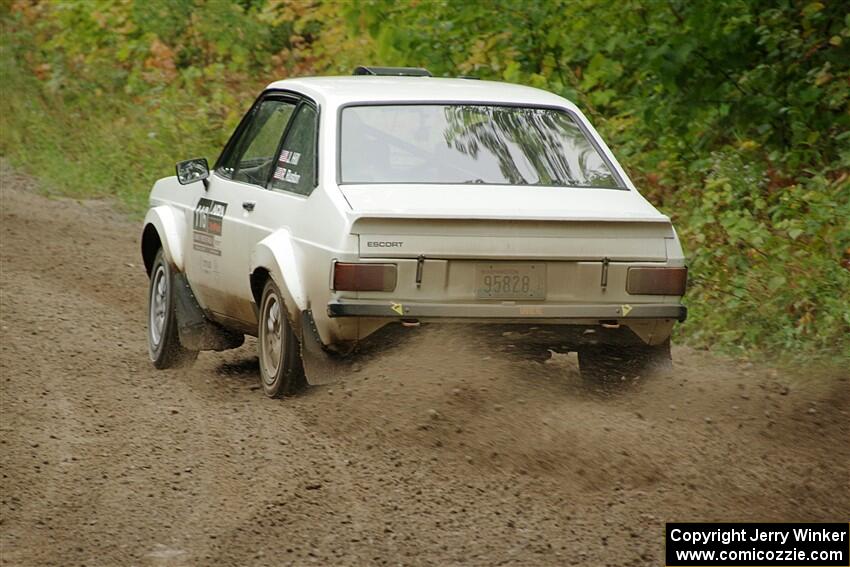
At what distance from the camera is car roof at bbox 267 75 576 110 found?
732 cm

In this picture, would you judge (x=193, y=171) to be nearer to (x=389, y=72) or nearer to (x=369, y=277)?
(x=389, y=72)

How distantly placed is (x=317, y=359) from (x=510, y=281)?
97 centimetres

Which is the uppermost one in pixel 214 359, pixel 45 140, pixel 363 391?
pixel 363 391

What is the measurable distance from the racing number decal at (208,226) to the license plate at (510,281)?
1999 millimetres

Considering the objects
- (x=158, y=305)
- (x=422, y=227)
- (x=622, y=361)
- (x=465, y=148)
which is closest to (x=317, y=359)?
(x=422, y=227)

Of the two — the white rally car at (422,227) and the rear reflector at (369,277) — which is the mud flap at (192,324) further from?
the rear reflector at (369,277)

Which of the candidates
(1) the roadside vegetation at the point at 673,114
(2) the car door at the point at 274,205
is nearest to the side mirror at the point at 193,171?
(2) the car door at the point at 274,205

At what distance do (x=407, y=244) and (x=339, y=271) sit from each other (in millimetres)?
314

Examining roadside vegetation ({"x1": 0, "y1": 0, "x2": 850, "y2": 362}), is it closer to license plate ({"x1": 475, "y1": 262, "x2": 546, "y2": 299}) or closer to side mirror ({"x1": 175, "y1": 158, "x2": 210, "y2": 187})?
license plate ({"x1": 475, "y1": 262, "x2": 546, "y2": 299})

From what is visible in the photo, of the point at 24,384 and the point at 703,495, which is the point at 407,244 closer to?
the point at 703,495

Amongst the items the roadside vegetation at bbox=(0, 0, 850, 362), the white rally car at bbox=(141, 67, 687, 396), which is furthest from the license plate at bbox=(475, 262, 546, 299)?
the roadside vegetation at bbox=(0, 0, 850, 362)

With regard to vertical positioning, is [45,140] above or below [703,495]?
below

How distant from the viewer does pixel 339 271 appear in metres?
6.35

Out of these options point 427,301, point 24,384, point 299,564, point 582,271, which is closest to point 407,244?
point 427,301
